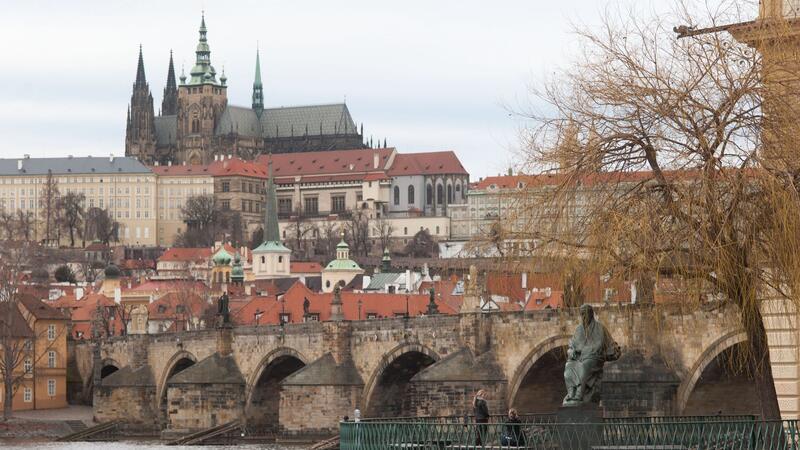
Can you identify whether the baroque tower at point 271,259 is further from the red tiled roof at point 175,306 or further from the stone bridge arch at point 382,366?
the stone bridge arch at point 382,366

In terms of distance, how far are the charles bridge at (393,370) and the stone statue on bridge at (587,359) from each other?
7758 mm

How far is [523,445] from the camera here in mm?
23953

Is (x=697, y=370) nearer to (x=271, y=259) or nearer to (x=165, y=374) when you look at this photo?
(x=165, y=374)

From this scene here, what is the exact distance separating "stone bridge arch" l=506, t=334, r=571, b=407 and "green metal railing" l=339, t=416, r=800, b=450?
29051 millimetres

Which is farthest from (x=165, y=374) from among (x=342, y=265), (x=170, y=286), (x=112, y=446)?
(x=342, y=265)

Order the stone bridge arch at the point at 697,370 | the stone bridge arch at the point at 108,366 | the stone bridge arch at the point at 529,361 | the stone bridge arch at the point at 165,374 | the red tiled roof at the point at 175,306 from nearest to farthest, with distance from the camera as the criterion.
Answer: the stone bridge arch at the point at 697,370 → the stone bridge arch at the point at 529,361 → the stone bridge arch at the point at 165,374 → the stone bridge arch at the point at 108,366 → the red tiled roof at the point at 175,306

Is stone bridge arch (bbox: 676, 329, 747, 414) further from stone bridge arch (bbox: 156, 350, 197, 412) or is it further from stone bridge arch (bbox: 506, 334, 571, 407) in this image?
stone bridge arch (bbox: 156, 350, 197, 412)

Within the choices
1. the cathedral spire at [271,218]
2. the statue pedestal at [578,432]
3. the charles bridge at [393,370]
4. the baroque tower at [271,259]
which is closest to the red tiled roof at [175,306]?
the charles bridge at [393,370]

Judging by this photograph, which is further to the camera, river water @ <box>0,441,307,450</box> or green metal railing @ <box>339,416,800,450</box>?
river water @ <box>0,441,307,450</box>

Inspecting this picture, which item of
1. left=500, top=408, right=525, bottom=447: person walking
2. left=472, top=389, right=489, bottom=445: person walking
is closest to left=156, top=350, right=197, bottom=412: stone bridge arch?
left=472, top=389, right=489, bottom=445: person walking

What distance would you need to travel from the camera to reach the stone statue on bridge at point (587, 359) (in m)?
24.1

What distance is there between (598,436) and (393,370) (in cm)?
4146

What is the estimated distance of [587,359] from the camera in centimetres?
2423

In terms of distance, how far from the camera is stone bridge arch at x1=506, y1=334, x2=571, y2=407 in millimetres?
53594
